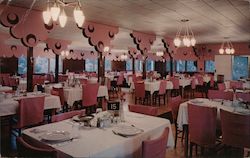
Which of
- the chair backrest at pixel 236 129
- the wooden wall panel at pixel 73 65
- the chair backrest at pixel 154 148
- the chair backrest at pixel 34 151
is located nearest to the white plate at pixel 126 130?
the chair backrest at pixel 154 148

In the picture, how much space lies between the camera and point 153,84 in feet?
25.0

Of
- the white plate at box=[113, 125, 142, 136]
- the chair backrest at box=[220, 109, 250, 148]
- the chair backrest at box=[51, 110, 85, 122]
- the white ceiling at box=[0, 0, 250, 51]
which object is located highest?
the white ceiling at box=[0, 0, 250, 51]

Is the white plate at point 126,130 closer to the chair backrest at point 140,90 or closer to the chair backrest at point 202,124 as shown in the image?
the chair backrest at point 202,124

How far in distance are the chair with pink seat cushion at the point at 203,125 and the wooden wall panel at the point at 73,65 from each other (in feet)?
46.4

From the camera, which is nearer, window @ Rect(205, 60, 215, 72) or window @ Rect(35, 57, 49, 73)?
window @ Rect(205, 60, 215, 72)

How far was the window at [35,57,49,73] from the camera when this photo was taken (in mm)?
15029

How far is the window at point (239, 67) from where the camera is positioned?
41.5ft

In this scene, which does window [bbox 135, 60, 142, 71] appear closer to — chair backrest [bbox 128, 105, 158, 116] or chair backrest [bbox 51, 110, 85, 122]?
chair backrest [bbox 128, 105, 158, 116]

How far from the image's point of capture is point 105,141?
193cm

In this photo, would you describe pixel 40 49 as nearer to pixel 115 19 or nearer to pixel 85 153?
pixel 115 19

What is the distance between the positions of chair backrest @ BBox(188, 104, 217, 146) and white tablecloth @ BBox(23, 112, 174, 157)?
0.70 m

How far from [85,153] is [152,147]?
519mm

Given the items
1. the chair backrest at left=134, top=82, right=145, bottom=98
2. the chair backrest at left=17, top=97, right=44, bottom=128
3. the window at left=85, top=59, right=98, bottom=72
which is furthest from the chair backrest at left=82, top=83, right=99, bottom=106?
the window at left=85, top=59, right=98, bottom=72

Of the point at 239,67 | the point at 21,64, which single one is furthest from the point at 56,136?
the point at 21,64
